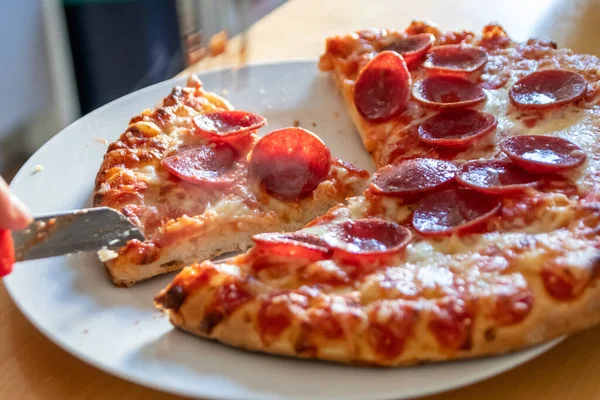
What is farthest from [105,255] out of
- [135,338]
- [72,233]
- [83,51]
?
[83,51]

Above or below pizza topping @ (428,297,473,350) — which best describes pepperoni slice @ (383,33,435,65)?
above

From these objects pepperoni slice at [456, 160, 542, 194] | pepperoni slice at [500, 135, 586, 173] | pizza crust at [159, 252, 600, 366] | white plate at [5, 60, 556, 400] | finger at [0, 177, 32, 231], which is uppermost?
finger at [0, 177, 32, 231]

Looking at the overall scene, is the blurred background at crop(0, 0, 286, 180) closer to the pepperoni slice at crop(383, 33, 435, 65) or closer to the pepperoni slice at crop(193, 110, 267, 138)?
the pepperoni slice at crop(193, 110, 267, 138)

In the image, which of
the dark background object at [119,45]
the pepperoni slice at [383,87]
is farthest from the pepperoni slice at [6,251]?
the dark background object at [119,45]

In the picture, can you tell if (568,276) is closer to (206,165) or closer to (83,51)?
(206,165)

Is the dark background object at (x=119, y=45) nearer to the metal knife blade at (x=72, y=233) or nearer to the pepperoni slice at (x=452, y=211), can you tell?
the metal knife blade at (x=72, y=233)

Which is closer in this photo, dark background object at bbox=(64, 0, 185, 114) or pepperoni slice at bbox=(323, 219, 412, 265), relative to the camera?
pepperoni slice at bbox=(323, 219, 412, 265)

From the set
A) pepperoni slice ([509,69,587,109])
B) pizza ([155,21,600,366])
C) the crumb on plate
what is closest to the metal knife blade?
the crumb on plate
